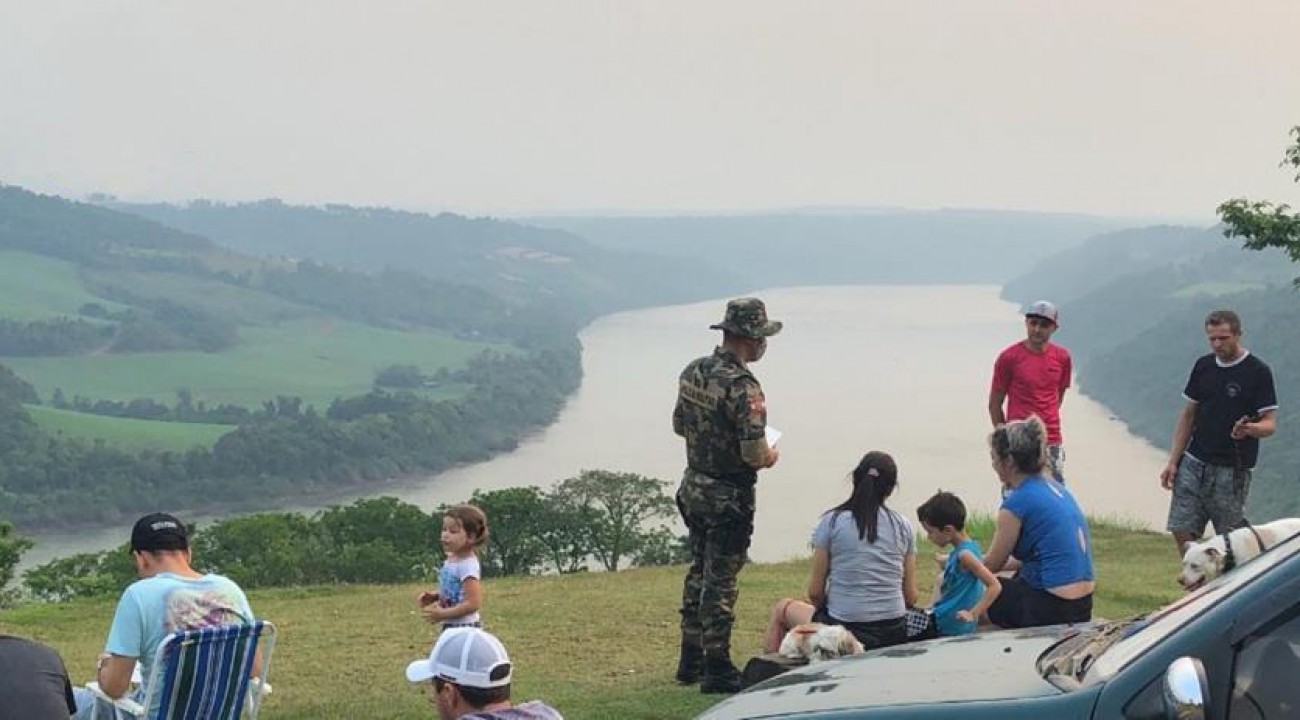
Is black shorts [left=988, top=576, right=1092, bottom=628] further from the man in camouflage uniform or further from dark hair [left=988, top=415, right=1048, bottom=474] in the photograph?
the man in camouflage uniform

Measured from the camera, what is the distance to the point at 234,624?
4914 millimetres

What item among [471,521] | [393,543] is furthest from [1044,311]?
[393,543]

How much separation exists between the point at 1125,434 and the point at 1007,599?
8826cm

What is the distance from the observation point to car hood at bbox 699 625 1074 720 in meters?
3.16

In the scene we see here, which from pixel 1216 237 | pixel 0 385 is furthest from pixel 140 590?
pixel 1216 237

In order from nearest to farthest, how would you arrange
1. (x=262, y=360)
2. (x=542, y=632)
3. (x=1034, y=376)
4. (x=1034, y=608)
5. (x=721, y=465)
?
1. (x=1034, y=608)
2. (x=721, y=465)
3. (x=1034, y=376)
4. (x=542, y=632)
5. (x=262, y=360)

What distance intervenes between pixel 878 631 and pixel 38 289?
160775 millimetres

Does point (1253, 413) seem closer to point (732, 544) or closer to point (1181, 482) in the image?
point (1181, 482)

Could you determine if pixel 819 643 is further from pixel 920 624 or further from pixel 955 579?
pixel 955 579

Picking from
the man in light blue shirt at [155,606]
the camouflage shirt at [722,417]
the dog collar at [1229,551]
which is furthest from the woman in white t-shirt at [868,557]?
the man in light blue shirt at [155,606]

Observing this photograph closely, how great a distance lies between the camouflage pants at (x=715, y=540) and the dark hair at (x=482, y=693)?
289 cm

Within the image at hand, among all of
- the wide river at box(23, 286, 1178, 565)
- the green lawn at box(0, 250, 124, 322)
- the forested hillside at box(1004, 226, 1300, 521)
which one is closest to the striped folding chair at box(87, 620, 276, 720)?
the wide river at box(23, 286, 1178, 565)

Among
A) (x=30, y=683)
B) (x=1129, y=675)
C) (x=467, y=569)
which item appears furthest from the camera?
(x=467, y=569)

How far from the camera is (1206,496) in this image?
8070mm
